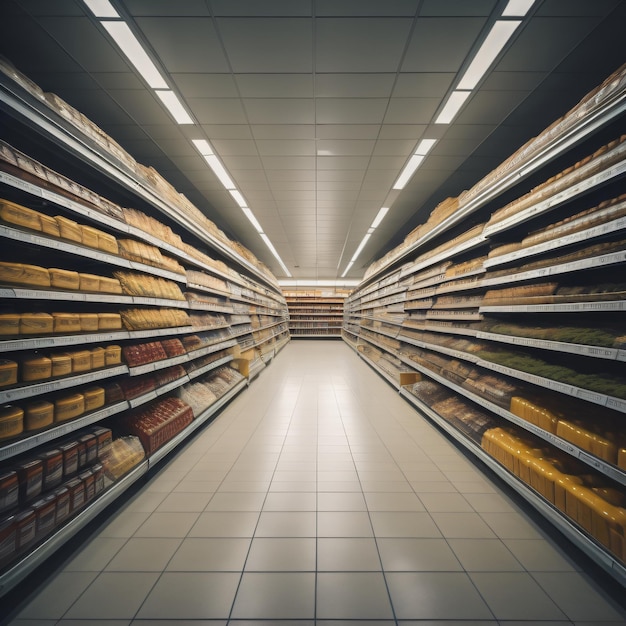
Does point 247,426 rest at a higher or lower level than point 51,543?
lower

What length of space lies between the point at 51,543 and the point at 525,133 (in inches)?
227

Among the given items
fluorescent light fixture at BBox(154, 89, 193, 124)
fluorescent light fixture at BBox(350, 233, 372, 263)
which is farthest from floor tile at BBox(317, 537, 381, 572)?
fluorescent light fixture at BBox(350, 233, 372, 263)

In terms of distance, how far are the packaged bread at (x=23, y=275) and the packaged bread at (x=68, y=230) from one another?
0.26 m

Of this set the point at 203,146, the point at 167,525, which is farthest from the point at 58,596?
the point at 203,146

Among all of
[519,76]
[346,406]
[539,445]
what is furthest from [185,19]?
[346,406]

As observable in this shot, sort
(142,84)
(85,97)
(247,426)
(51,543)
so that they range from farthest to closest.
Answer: (247,426) < (85,97) < (142,84) < (51,543)

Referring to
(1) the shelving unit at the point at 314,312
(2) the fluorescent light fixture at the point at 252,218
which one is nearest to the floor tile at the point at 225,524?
(2) the fluorescent light fixture at the point at 252,218

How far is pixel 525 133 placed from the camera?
3512 millimetres

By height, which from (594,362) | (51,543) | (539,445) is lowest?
(51,543)

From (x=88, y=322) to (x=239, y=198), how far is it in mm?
4603

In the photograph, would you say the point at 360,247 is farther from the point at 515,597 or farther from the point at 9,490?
the point at 9,490

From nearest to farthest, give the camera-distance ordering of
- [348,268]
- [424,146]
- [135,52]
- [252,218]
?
[135,52] < [424,146] < [252,218] < [348,268]

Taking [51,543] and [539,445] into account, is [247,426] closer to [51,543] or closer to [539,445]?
[51,543]

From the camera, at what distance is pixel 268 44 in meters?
2.41
